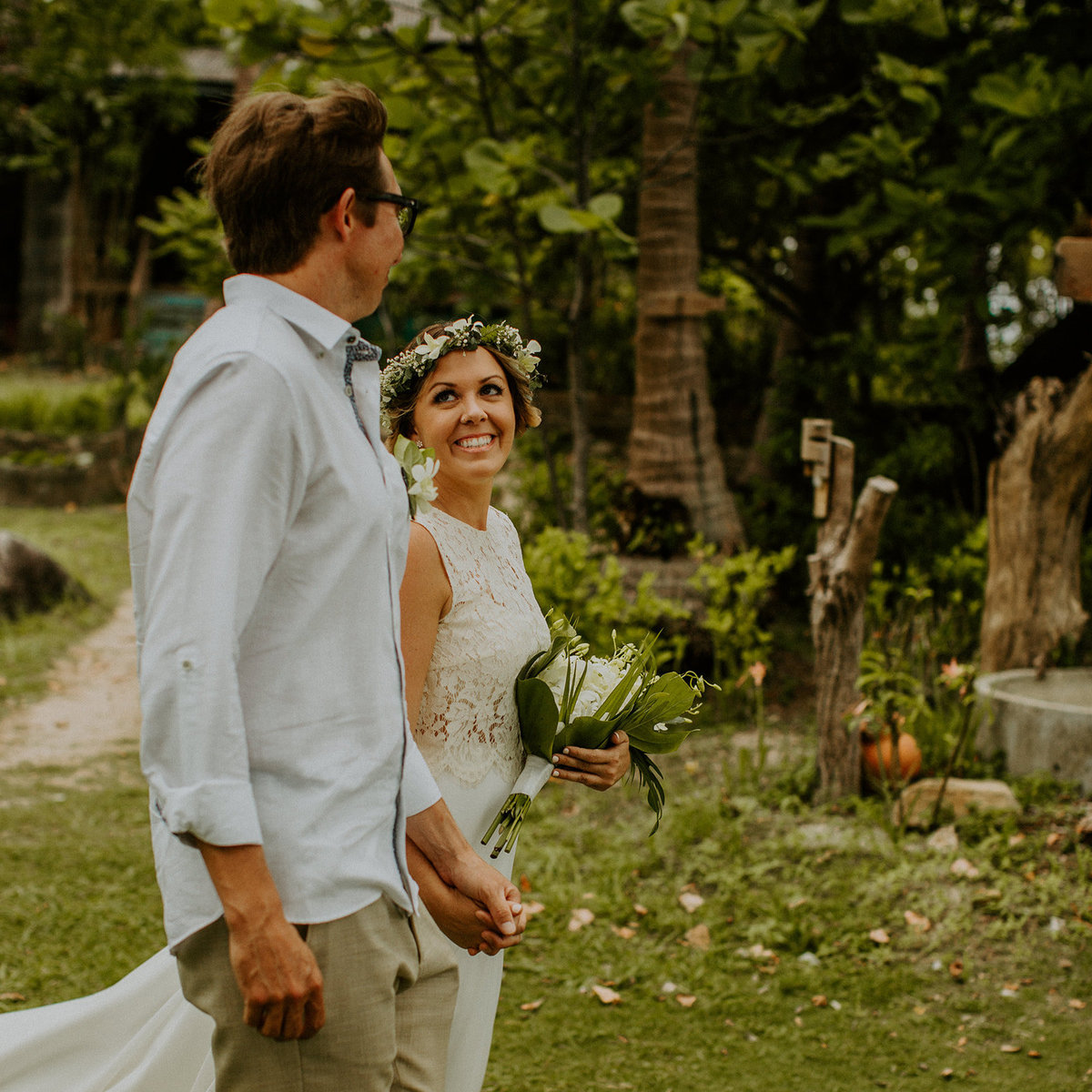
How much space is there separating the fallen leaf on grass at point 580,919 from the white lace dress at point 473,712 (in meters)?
1.83

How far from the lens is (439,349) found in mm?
2422

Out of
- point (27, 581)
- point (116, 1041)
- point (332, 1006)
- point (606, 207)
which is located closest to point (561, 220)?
point (606, 207)

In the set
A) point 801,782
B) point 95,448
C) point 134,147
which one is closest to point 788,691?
point 801,782

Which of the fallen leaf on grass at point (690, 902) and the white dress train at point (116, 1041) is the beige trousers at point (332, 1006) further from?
the fallen leaf on grass at point (690, 902)

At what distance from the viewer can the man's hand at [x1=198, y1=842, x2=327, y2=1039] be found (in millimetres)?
1414

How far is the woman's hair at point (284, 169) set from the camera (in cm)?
155

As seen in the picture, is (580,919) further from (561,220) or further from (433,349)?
(561,220)

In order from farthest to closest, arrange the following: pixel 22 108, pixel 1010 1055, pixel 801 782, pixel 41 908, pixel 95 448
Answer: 1. pixel 22 108
2. pixel 95 448
3. pixel 801 782
4. pixel 41 908
5. pixel 1010 1055

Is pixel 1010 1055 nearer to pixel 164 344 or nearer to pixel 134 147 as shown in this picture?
pixel 164 344

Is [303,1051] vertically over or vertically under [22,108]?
under

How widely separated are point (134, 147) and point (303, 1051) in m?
17.0

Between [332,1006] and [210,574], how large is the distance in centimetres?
65

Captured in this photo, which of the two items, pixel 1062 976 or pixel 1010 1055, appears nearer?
Result: pixel 1010 1055

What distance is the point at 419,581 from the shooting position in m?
2.18
